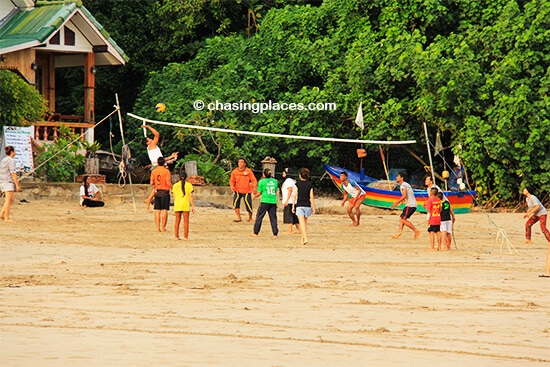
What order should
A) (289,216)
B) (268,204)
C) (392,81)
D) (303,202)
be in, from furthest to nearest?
(392,81) < (289,216) < (268,204) < (303,202)

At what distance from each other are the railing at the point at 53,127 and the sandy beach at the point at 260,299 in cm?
657

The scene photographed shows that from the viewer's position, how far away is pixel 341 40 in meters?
30.6

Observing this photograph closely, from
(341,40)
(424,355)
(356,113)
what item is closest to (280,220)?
(356,113)

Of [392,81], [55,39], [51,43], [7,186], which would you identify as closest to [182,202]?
[7,186]

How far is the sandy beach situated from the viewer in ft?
29.7

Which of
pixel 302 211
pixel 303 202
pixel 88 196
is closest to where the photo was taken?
pixel 302 211

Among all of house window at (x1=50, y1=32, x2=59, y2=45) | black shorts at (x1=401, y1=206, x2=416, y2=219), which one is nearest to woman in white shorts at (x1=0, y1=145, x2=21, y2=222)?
black shorts at (x1=401, y1=206, x2=416, y2=219)

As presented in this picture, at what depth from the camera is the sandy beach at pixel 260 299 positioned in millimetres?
9047

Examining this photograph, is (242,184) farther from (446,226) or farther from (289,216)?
(446,226)

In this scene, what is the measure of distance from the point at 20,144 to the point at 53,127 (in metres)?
3.04

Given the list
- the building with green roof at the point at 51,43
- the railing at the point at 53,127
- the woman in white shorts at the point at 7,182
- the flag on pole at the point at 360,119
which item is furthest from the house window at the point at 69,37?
the woman in white shorts at the point at 7,182

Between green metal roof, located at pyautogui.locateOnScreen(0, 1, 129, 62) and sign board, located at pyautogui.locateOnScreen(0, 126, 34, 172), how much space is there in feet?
8.82

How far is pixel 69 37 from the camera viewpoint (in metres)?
28.7

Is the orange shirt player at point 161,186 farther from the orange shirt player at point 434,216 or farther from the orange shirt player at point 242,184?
the orange shirt player at point 434,216
